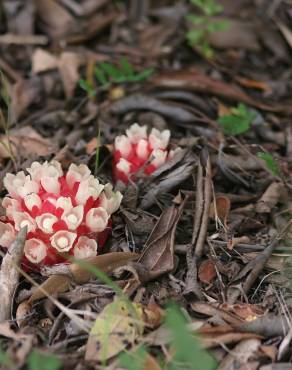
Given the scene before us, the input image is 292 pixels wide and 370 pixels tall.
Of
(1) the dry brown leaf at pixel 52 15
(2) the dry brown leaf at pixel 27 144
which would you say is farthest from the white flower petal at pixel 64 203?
(1) the dry brown leaf at pixel 52 15

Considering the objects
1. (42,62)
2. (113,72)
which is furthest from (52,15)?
(113,72)

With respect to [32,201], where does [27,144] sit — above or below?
below

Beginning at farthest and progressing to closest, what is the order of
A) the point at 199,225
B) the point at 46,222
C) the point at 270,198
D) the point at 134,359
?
the point at 270,198 < the point at 199,225 < the point at 46,222 < the point at 134,359

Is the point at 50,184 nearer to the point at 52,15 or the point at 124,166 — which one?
the point at 124,166

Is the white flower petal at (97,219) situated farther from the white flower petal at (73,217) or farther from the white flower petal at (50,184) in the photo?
the white flower petal at (50,184)

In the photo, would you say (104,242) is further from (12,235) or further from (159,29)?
(159,29)

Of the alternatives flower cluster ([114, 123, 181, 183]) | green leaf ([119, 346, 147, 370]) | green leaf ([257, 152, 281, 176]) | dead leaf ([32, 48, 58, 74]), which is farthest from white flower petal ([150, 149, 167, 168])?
dead leaf ([32, 48, 58, 74])

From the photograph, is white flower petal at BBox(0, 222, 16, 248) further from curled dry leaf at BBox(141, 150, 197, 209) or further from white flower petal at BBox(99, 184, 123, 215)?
curled dry leaf at BBox(141, 150, 197, 209)
